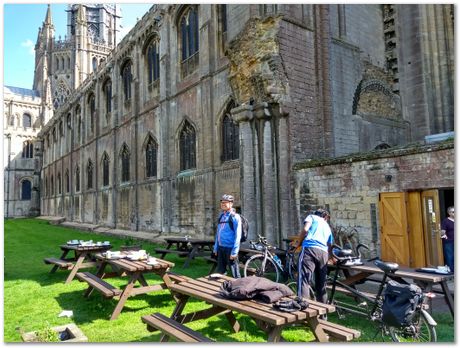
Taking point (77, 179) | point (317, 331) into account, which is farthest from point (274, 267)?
point (77, 179)

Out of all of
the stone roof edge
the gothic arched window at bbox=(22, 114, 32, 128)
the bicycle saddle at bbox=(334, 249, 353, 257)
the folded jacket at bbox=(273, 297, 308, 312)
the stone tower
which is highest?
the stone tower

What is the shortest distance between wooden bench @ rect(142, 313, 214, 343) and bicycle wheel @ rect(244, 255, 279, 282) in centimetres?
349

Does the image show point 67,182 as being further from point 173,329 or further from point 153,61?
point 173,329

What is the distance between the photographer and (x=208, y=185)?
16.9m

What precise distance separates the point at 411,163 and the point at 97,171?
26095 millimetres

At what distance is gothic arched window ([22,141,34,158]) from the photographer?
6316 centimetres

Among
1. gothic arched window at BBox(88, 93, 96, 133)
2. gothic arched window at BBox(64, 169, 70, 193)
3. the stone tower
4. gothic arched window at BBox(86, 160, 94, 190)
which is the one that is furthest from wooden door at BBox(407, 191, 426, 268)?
the stone tower

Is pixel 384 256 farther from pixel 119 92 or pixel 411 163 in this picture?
pixel 119 92

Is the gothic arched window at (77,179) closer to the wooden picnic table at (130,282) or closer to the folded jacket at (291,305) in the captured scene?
the wooden picnic table at (130,282)

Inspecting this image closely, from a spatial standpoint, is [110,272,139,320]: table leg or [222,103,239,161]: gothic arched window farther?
[222,103,239,161]: gothic arched window

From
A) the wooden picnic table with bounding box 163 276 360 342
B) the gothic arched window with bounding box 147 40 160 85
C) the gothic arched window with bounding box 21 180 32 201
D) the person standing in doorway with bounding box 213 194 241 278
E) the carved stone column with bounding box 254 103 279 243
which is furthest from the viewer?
the gothic arched window with bounding box 21 180 32 201

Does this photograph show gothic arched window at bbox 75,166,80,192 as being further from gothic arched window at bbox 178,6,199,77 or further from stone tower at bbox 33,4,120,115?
stone tower at bbox 33,4,120,115

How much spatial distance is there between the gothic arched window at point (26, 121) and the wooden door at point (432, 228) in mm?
72235

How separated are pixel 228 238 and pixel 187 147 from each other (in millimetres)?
12653
